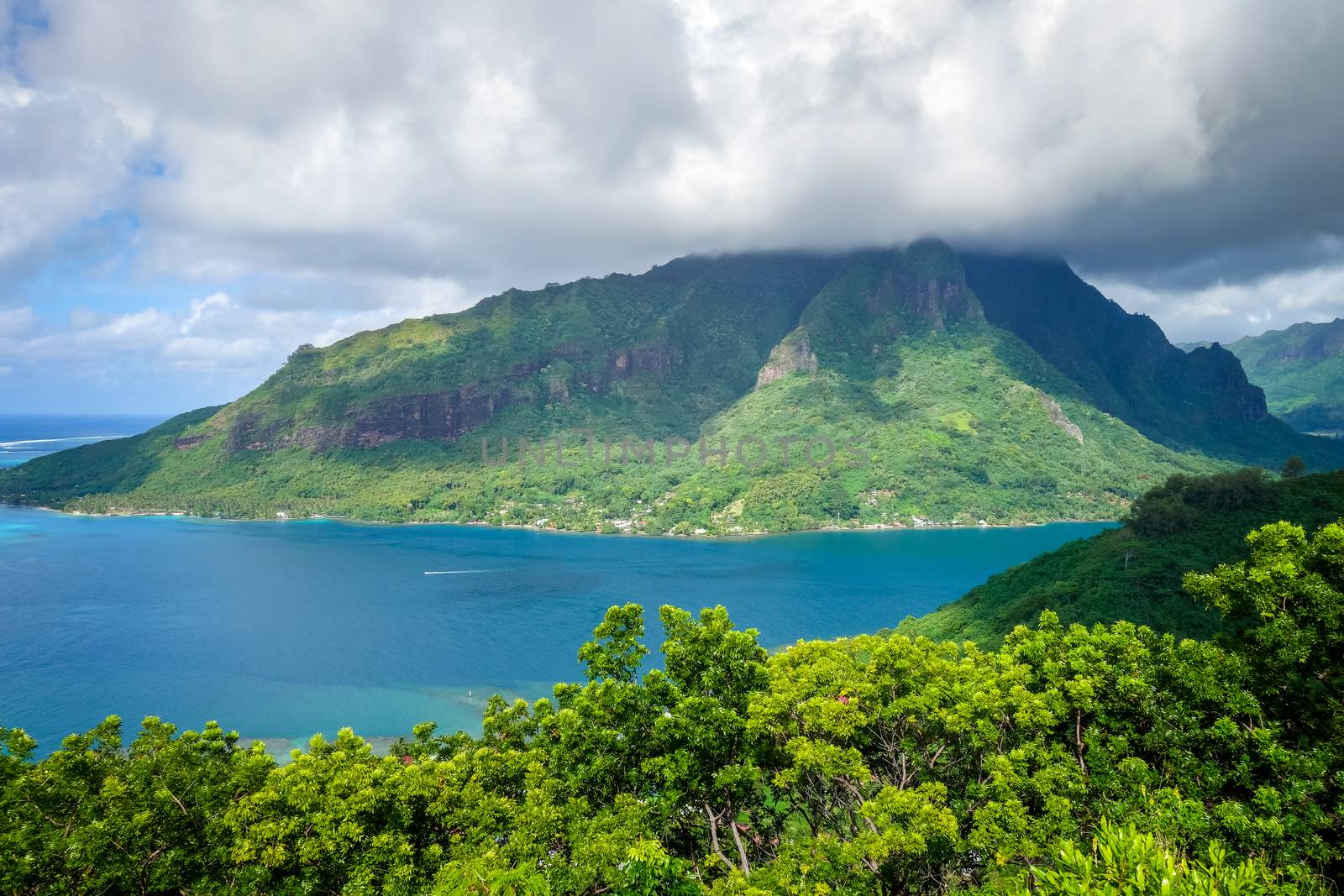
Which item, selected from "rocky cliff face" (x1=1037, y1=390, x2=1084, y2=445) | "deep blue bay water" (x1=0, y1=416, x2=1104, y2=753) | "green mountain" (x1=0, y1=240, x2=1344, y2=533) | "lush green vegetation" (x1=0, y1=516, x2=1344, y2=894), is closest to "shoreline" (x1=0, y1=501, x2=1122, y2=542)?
"green mountain" (x1=0, y1=240, x2=1344, y2=533)

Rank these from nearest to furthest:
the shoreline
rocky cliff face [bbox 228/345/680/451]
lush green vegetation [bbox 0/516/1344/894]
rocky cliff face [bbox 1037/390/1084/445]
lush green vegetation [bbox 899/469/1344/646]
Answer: lush green vegetation [bbox 0/516/1344/894] < lush green vegetation [bbox 899/469/1344/646] < the shoreline < rocky cliff face [bbox 1037/390/1084/445] < rocky cliff face [bbox 228/345/680/451]

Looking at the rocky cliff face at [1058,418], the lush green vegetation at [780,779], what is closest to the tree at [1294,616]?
the lush green vegetation at [780,779]

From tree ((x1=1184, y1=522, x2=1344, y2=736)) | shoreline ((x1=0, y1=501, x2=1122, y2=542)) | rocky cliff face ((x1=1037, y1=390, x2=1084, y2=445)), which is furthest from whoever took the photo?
rocky cliff face ((x1=1037, y1=390, x2=1084, y2=445))

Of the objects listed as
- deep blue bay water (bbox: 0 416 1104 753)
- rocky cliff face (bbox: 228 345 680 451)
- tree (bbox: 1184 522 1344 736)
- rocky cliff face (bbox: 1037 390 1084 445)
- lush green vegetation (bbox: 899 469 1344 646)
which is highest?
rocky cliff face (bbox: 228 345 680 451)

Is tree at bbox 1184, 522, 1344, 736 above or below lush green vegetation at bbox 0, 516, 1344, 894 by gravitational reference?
above

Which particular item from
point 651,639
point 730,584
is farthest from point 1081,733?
point 730,584

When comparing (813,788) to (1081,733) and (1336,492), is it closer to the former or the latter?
(1081,733)

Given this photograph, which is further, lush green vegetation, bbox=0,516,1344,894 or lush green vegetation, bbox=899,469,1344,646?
lush green vegetation, bbox=899,469,1344,646

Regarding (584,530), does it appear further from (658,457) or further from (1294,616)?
(1294,616)

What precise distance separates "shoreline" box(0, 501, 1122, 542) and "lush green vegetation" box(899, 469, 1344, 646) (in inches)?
2872

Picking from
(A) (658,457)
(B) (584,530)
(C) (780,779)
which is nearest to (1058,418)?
(A) (658,457)

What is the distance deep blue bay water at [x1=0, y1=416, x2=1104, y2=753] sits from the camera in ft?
185

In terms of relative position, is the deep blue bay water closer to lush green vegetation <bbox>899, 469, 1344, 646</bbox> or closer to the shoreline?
the shoreline

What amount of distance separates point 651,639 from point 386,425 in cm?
13613
